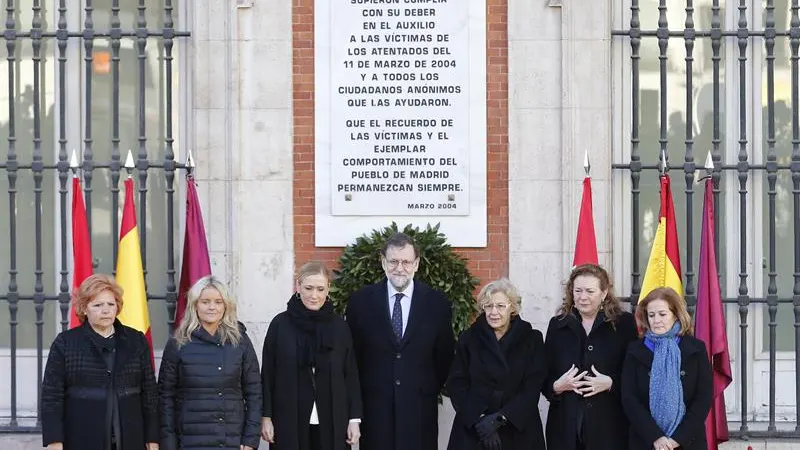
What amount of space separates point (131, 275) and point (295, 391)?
1.58 meters

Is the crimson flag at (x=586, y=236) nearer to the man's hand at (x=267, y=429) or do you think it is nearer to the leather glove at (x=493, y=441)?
the leather glove at (x=493, y=441)

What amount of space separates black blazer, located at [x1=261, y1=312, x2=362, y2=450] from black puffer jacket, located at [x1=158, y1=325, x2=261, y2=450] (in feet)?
0.87

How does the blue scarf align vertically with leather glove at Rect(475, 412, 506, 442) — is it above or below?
above

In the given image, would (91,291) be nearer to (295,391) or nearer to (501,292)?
(295,391)

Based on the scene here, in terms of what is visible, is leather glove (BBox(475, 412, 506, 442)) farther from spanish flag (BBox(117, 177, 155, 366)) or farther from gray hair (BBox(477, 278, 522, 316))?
spanish flag (BBox(117, 177, 155, 366))

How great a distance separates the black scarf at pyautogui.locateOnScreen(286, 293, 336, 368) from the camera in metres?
7.06

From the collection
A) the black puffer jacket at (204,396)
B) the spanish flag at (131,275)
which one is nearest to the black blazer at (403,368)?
the black puffer jacket at (204,396)

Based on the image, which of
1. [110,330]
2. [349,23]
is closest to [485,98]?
[349,23]

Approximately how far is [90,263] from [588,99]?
3.36m

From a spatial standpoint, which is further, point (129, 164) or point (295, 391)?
point (129, 164)

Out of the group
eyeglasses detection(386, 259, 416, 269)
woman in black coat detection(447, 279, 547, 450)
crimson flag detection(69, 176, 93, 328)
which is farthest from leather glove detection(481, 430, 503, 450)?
crimson flag detection(69, 176, 93, 328)

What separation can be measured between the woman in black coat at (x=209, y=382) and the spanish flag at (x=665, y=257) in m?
2.62

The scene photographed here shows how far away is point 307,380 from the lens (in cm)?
707

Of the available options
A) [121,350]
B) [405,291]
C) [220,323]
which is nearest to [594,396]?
[405,291]
